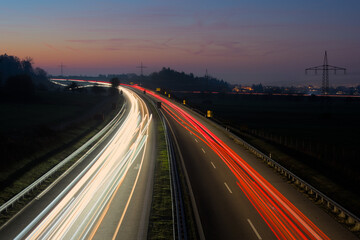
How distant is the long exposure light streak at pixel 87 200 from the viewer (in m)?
18.2

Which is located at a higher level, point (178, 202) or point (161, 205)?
point (178, 202)

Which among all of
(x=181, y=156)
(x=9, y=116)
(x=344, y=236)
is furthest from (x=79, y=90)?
(x=344, y=236)

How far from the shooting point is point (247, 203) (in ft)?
74.7

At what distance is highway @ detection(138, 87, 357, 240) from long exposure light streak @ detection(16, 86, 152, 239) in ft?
21.2

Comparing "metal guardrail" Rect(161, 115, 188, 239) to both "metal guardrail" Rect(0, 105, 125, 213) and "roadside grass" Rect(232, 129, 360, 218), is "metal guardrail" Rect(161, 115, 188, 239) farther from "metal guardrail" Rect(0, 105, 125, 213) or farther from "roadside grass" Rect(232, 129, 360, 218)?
"roadside grass" Rect(232, 129, 360, 218)

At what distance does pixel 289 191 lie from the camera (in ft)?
83.4

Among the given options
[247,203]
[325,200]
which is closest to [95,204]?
[247,203]

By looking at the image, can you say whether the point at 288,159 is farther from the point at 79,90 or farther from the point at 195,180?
the point at 79,90

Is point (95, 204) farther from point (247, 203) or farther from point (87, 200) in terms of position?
point (247, 203)

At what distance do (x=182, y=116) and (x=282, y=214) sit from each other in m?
59.2

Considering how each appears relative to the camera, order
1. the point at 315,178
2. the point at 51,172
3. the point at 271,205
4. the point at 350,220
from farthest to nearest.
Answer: the point at 51,172 < the point at 315,178 < the point at 271,205 < the point at 350,220

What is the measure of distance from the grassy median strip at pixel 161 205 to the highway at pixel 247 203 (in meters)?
1.97

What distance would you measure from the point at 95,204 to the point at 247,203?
10678 millimetres

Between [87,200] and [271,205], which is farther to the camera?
[87,200]
